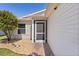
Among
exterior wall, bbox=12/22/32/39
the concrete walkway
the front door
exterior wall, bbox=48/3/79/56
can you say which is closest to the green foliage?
exterior wall, bbox=12/22/32/39

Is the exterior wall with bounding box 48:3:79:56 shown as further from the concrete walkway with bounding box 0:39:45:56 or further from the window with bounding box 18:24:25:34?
the window with bounding box 18:24:25:34

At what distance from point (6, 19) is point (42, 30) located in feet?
10.1

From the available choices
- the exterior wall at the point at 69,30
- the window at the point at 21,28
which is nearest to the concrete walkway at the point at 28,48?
the exterior wall at the point at 69,30

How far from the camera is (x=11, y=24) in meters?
11.9

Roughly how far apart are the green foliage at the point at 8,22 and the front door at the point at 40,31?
2.19 metres

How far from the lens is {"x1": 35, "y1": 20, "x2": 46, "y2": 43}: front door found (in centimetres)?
1080

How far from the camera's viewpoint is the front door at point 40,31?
10804 millimetres

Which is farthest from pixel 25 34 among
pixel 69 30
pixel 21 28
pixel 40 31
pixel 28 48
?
pixel 69 30

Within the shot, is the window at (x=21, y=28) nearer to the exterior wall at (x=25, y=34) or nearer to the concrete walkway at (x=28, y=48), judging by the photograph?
the exterior wall at (x=25, y=34)

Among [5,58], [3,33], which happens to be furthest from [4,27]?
[5,58]

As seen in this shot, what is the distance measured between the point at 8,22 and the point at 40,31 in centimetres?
279

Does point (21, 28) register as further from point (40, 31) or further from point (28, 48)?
point (28, 48)

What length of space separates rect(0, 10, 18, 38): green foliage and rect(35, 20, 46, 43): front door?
2189 millimetres

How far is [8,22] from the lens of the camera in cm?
1157
